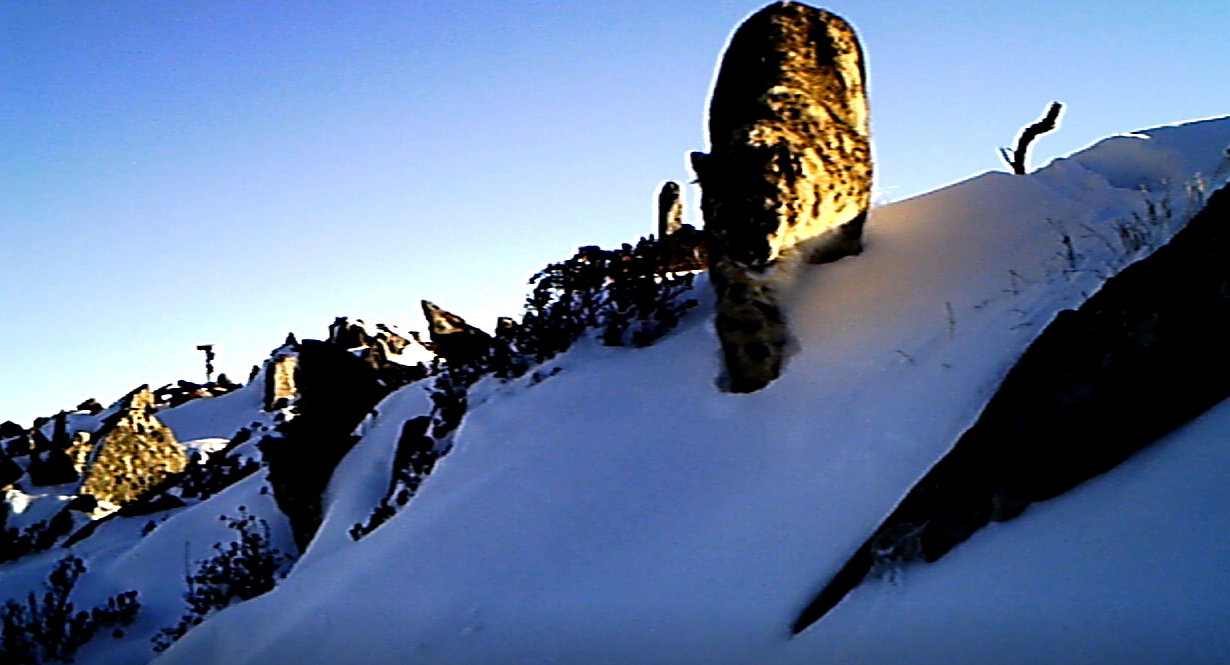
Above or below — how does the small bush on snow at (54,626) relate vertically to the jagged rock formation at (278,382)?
below

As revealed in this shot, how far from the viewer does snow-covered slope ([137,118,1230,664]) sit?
2.63m

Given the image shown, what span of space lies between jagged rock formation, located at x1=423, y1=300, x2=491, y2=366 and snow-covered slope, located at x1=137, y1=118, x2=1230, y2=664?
2126 millimetres

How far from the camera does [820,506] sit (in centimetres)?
393

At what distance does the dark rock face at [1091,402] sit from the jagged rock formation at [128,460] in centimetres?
1867

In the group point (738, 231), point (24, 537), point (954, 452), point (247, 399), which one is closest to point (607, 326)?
point (738, 231)

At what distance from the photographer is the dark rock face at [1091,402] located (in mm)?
3021

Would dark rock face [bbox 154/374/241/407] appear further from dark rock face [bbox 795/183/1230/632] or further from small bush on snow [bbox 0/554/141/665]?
dark rock face [bbox 795/183/1230/632]

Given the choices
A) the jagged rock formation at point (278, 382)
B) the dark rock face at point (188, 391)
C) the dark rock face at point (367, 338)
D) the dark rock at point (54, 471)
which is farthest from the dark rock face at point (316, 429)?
the dark rock face at point (188, 391)

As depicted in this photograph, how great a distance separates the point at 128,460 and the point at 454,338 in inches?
497

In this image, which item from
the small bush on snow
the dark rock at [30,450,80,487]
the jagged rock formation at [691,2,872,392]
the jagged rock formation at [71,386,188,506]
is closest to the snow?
the jagged rock formation at [691,2,872,392]

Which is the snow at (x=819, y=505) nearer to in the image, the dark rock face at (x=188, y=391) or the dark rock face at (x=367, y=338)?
the dark rock face at (x=367, y=338)

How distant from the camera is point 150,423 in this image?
19.2 meters

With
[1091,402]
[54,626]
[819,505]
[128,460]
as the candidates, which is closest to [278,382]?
[128,460]

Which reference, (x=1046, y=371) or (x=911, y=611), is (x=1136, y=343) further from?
(x=911, y=611)
